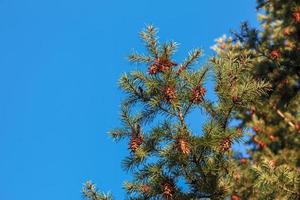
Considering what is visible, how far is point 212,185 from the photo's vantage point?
409 cm

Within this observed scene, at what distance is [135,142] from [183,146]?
52 cm

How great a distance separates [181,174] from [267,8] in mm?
8511

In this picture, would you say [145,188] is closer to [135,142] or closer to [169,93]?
[135,142]

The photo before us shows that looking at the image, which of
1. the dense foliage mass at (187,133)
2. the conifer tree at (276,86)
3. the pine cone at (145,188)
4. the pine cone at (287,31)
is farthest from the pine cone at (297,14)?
the pine cone at (145,188)

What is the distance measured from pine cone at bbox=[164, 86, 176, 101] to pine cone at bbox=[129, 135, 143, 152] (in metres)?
0.44

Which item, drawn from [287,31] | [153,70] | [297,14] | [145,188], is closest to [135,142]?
[145,188]

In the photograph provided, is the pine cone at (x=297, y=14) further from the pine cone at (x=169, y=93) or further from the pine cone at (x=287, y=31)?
the pine cone at (x=169, y=93)

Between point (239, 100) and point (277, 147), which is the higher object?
point (277, 147)

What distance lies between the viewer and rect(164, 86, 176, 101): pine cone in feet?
13.5

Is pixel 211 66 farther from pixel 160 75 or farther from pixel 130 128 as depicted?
pixel 130 128

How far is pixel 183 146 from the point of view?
3.84m

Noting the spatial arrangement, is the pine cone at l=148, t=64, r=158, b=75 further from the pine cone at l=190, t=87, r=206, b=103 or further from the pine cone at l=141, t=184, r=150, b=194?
the pine cone at l=141, t=184, r=150, b=194

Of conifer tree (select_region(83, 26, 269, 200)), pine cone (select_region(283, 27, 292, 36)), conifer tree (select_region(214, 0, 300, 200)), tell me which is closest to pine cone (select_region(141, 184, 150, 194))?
conifer tree (select_region(83, 26, 269, 200))

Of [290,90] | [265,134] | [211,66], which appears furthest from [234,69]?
[290,90]
